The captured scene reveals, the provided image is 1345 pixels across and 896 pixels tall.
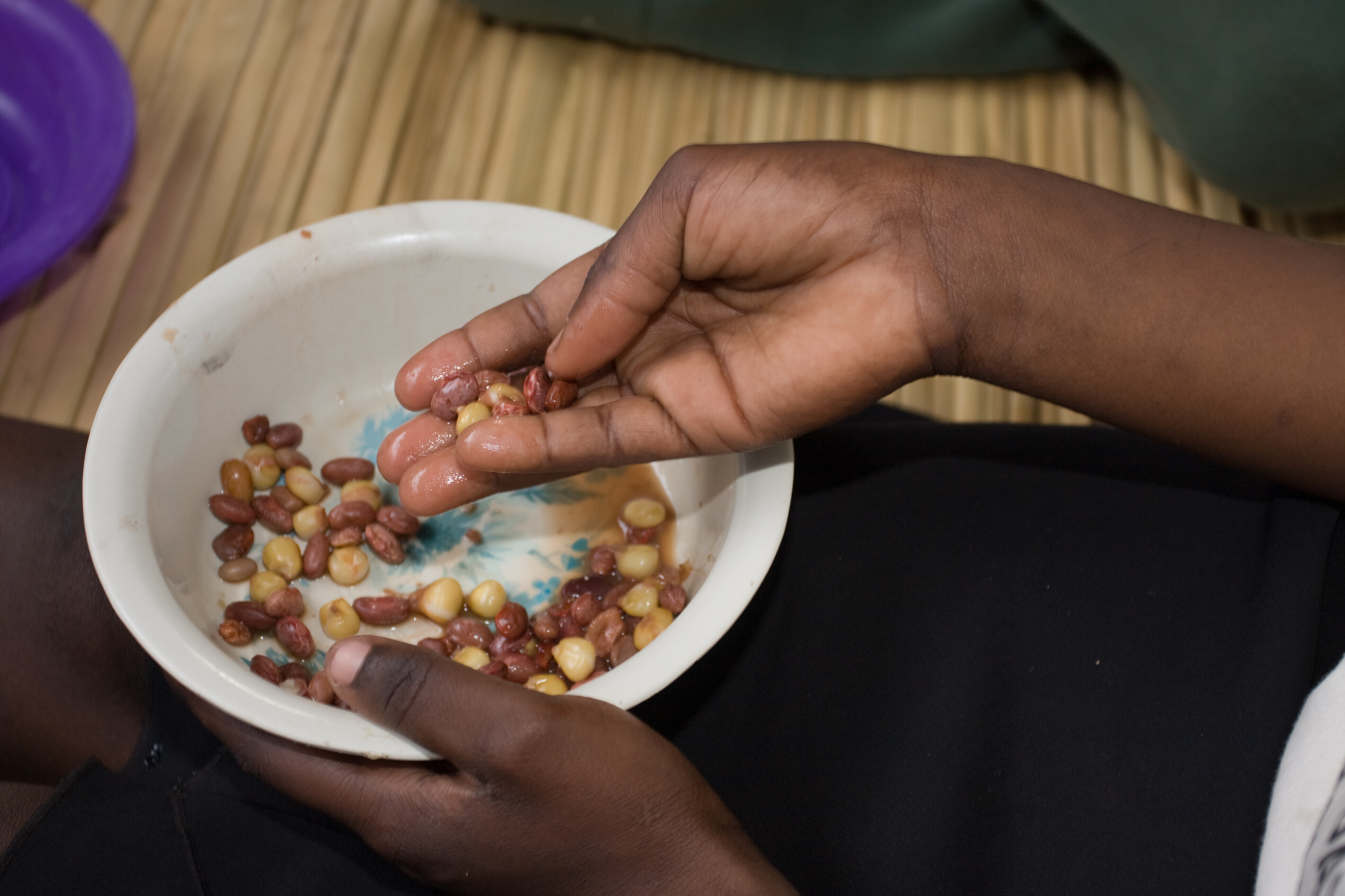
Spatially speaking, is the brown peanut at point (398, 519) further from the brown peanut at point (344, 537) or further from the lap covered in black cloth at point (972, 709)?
the lap covered in black cloth at point (972, 709)

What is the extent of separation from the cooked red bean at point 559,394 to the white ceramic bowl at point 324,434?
0.12 meters

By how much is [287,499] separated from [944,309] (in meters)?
0.54

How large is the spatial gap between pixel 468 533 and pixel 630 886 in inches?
13.8

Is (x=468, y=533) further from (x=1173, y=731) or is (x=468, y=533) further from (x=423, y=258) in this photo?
(x=1173, y=731)

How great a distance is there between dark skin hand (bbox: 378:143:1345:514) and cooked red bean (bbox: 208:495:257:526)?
8.3 inches

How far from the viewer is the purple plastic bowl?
47.4 inches

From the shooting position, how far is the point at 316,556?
2.77 feet

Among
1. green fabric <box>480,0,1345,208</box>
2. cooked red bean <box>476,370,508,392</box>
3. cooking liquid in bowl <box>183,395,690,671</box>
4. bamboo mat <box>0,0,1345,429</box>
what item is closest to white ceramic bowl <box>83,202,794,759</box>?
cooking liquid in bowl <box>183,395,690,671</box>

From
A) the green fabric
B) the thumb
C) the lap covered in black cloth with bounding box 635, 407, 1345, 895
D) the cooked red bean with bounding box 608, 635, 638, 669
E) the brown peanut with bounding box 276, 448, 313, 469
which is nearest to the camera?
the thumb

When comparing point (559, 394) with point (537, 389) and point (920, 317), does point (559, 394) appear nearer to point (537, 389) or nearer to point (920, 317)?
point (537, 389)

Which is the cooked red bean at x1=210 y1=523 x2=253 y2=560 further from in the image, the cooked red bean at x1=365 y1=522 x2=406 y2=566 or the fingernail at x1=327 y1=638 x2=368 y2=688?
the fingernail at x1=327 y1=638 x2=368 y2=688

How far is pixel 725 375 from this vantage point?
0.73m

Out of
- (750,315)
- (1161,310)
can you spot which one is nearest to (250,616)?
(750,315)

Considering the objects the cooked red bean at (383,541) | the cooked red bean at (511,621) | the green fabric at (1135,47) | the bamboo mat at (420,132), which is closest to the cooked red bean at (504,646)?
the cooked red bean at (511,621)
